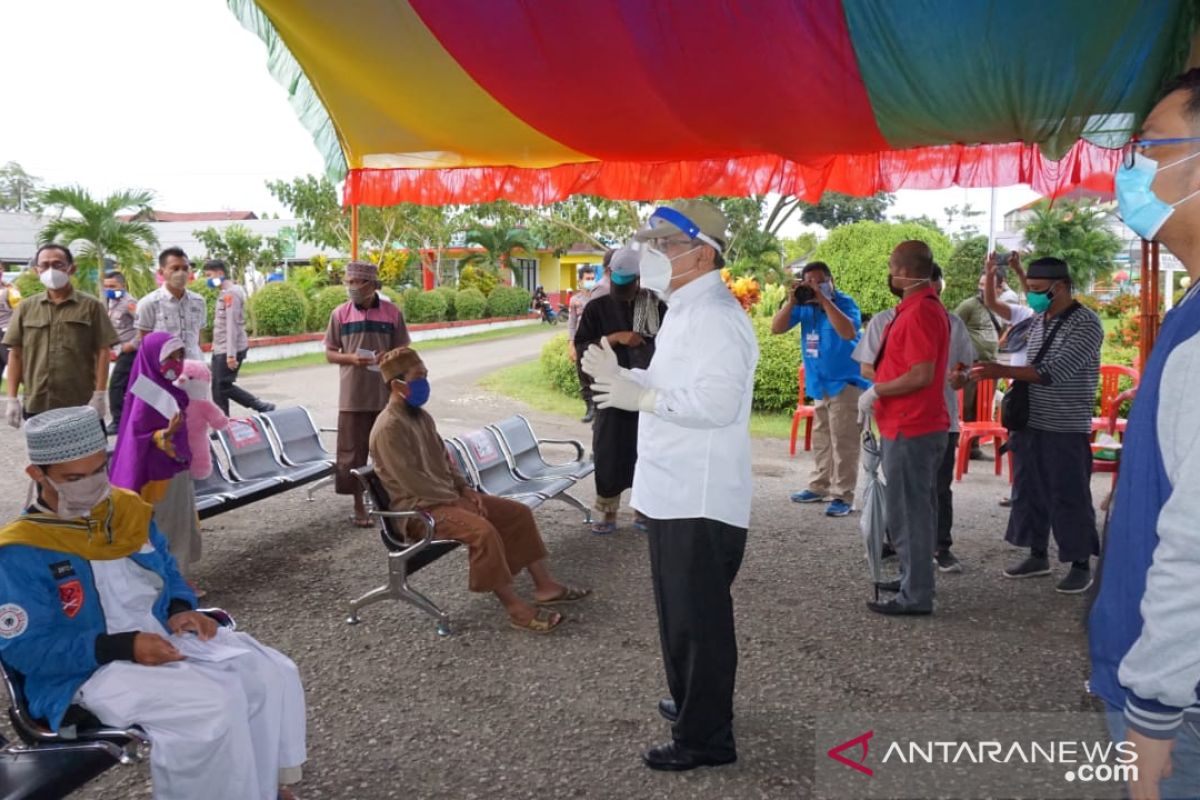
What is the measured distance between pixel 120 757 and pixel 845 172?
591 centimetres

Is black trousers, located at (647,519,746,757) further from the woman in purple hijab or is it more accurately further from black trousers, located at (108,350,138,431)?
black trousers, located at (108,350,138,431)

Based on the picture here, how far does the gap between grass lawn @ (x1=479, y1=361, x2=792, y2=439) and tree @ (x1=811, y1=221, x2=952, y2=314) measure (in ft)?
16.9

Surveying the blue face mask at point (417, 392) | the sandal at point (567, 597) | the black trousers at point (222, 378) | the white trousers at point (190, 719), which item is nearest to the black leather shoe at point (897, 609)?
the sandal at point (567, 597)

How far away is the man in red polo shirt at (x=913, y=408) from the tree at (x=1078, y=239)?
31.1 meters

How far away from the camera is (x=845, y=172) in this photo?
21.8 feet

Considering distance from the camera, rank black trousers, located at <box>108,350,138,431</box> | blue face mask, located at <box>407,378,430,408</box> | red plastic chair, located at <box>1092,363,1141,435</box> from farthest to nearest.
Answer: black trousers, located at <box>108,350,138,431</box>
red plastic chair, located at <box>1092,363,1141,435</box>
blue face mask, located at <box>407,378,430,408</box>

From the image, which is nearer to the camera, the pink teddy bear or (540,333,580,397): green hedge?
the pink teddy bear

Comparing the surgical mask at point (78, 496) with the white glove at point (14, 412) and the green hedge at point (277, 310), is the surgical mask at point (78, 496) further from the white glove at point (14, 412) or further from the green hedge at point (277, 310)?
the green hedge at point (277, 310)

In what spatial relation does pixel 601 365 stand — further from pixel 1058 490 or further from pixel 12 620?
pixel 1058 490

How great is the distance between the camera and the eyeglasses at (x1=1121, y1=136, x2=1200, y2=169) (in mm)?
1641

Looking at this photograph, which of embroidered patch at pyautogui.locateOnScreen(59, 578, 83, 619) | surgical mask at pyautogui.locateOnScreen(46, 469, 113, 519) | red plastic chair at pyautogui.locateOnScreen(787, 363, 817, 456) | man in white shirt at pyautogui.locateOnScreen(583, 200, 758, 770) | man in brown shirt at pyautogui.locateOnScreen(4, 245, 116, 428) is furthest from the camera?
red plastic chair at pyautogui.locateOnScreen(787, 363, 817, 456)

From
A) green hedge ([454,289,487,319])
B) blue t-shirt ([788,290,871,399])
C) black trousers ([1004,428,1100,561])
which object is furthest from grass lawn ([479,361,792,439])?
green hedge ([454,289,487,319])

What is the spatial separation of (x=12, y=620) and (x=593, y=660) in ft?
8.01

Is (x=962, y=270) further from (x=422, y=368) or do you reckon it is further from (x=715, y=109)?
(x=422, y=368)
